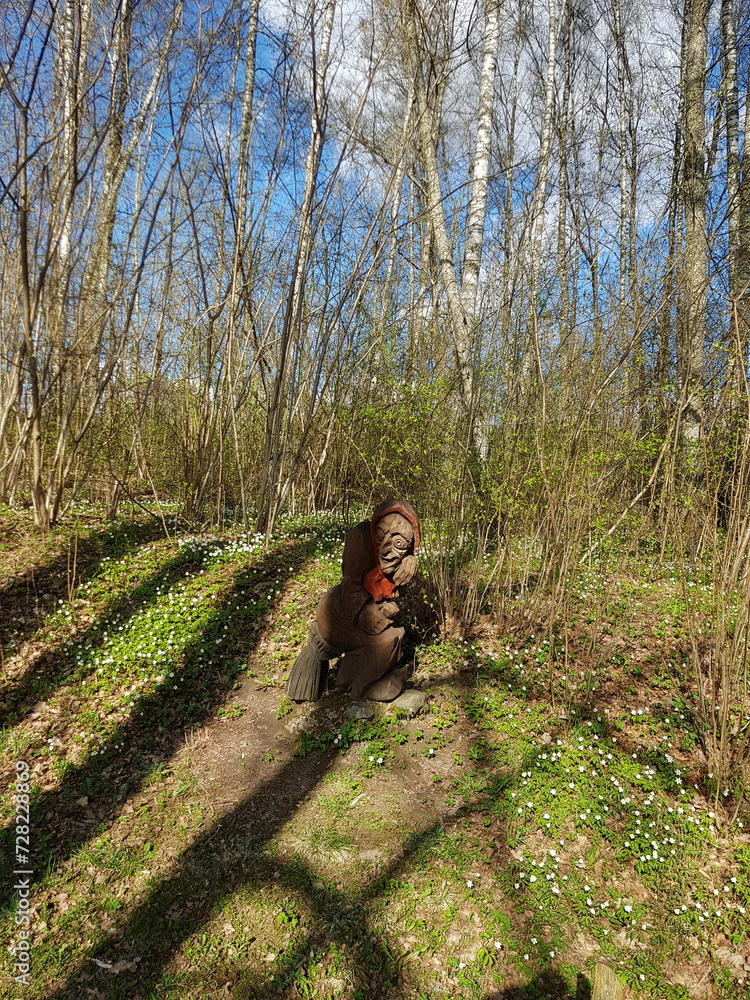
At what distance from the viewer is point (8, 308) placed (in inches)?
217

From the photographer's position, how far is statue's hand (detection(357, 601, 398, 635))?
3.55m

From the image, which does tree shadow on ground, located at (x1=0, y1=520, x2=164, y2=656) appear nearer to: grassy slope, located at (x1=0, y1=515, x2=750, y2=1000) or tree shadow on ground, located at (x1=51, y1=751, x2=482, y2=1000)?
grassy slope, located at (x1=0, y1=515, x2=750, y2=1000)

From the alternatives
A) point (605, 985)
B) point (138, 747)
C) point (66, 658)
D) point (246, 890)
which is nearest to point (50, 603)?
point (66, 658)

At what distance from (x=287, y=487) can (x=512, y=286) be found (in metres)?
2.92

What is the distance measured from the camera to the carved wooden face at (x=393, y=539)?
133 inches

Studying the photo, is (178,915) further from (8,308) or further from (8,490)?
(8,308)

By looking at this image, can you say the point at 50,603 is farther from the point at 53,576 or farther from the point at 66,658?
the point at 66,658

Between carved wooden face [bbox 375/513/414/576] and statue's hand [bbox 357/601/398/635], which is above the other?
carved wooden face [bbox 375/513/414/576]

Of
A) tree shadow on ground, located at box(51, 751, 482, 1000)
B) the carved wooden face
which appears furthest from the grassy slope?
the carved wooden face

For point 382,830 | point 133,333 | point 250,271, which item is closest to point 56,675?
point 382,830

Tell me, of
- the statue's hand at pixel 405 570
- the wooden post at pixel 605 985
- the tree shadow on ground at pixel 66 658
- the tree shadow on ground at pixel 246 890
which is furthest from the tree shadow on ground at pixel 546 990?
the tree shadow on ground at pixel 66 658

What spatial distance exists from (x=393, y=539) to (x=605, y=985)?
2214 mm

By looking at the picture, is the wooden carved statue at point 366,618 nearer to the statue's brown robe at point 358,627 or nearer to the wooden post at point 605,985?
the statue's brown robe at point 358,627

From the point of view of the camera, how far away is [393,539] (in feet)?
11.1
